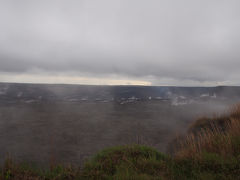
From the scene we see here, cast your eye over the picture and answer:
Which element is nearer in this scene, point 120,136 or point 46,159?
point 46,159

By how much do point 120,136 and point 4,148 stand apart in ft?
31.5

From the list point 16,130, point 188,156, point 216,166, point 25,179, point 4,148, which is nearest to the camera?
point 25,179

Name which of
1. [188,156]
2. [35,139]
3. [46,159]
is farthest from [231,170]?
[35,139]

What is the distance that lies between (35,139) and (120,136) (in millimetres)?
7853

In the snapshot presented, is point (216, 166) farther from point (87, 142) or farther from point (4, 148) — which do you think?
point (4, 148)

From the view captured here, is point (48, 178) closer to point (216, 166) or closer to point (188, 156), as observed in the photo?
point (188, 156)

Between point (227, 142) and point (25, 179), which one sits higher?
point (227, 142)

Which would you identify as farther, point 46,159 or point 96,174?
point 46,159

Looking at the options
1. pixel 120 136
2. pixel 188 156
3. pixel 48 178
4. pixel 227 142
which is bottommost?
pixel 120 136

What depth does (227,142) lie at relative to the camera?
183 inches

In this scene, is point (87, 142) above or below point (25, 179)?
below

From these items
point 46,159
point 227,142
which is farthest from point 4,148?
point 227,142

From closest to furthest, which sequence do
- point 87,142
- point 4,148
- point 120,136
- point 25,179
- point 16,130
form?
point 25,179 < point 4,148 < point 87,142 < point 120,136 < point 16,130

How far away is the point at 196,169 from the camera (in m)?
3.93
